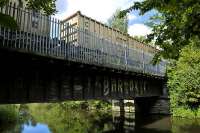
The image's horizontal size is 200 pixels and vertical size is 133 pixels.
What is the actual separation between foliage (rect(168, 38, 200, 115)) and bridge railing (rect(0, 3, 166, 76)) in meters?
7.69

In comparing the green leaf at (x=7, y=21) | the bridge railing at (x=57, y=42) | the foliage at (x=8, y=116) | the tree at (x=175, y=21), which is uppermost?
the bridge railing at (x=57, y=42)

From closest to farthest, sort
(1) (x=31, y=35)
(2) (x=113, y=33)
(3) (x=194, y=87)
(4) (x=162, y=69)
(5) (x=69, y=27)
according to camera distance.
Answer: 1. (1) (x=31, y=35)
2. (5) (x=69, y=27)
3. (3) (x=194, y=87)
4. (4) (x=162, y=69)
5. (2) (x=113, y=33)

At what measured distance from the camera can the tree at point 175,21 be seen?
3965 millimetres

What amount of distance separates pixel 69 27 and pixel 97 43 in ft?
10.2

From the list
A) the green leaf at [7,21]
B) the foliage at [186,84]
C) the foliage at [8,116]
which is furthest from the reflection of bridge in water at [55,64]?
the foliage at [8,116]

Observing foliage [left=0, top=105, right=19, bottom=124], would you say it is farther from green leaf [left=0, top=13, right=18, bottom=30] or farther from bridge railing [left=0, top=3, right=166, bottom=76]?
green leaf [left=0, top=13, right=18, bottom=30]

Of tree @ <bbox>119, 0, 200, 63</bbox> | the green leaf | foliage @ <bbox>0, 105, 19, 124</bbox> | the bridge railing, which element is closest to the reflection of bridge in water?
the bridge railing

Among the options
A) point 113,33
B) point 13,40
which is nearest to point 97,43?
point 13,40

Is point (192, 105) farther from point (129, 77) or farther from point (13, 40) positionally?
point (13, 40)

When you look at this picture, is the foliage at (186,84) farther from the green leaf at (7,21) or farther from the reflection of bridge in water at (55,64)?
the green leaf at (7,21)

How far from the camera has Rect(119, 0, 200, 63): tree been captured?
3.96 meters

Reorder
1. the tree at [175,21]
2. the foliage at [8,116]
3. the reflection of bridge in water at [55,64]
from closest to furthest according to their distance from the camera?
the tree at [175,21] → the reflection of bridge in water at [55,64] → the foliage at [8,116]

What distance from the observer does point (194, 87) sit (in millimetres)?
26062

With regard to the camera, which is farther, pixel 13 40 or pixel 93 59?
pixel 93 59
